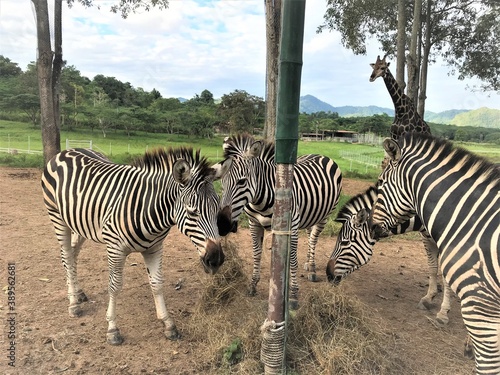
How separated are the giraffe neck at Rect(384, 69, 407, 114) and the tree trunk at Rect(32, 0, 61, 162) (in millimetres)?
9190

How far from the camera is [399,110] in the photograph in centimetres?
695

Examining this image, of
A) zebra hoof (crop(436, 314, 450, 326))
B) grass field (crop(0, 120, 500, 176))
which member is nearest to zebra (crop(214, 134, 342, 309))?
zebra hoof (crop(436, 314, 450, 326))

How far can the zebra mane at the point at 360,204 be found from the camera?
4926 mm

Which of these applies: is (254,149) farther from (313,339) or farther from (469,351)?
(469,351)

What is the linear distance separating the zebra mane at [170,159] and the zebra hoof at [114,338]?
6.21ft

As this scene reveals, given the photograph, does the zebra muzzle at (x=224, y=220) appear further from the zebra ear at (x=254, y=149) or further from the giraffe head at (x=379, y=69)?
the giraffe head at (x=379, y=69)

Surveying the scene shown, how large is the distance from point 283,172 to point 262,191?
178cm

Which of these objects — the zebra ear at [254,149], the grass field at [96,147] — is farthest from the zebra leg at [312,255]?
the grass field at [96,147]

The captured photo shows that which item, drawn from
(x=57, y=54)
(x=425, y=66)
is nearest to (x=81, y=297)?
(x=57, y=54)

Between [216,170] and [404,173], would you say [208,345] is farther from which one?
[404,173]

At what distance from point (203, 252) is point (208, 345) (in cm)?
116

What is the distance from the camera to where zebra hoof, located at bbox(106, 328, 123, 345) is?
3885 mm

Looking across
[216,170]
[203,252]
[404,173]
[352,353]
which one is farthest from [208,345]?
[404,173]

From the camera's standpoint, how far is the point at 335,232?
8938mm
